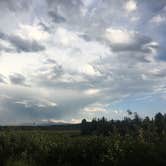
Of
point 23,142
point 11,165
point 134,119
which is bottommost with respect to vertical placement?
point 11,165

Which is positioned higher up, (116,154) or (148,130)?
(148,130)

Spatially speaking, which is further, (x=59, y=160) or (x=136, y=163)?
(x=59, y=160)

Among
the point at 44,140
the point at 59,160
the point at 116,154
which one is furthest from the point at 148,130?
the point at 44,140

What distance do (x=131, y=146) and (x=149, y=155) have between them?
1423mm

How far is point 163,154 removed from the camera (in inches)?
496

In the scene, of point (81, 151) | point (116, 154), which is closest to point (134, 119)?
point (81, 151)

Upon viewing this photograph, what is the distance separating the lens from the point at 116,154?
45.4 ft

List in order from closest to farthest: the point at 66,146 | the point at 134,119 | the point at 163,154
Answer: the point at 163,154 → the point at 66,146 → the point at 134,119

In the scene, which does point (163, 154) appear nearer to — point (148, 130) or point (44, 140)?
point (148, 130)

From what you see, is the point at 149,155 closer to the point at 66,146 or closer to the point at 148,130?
the point at 148,130

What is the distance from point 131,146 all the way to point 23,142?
292 inches

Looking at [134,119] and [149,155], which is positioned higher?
[134,119]

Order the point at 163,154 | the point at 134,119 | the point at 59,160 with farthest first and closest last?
the point at 134,119 < the point at 59,160 < the point at 163,154

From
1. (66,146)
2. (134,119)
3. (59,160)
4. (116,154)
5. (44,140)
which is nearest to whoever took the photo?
(116,154)
